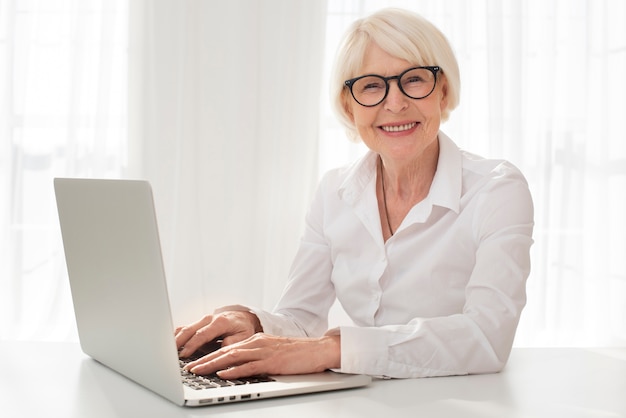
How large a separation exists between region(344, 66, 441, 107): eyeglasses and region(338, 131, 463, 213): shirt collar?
15cm

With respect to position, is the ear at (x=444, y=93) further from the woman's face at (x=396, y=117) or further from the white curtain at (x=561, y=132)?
the white curtain at (x=561, y=132)

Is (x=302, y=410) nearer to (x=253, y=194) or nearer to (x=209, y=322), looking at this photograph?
(x=209, y=322)

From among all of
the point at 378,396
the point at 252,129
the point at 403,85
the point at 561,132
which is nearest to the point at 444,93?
the point at 403,85

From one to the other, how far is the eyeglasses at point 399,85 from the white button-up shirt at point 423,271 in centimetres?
16

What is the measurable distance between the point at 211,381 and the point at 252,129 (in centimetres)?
236

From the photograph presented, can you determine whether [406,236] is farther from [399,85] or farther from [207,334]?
[207,334]

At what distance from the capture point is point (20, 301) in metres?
3.65

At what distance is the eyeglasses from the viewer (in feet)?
5.72

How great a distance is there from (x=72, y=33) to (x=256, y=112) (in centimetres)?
91

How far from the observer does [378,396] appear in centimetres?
121

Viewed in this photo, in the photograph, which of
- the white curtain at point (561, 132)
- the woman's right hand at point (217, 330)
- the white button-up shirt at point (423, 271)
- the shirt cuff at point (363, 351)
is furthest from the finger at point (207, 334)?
the white curtain at point (561, 132)

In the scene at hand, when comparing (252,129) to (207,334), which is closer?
(207,334)

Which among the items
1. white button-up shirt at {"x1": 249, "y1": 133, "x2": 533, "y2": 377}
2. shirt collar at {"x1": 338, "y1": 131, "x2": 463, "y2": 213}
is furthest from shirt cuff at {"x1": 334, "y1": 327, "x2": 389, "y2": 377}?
shirt collar at {"x1": 338, "y1": 131, "x2": 463, "y2": 213}

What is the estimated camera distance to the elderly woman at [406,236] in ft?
4.67
